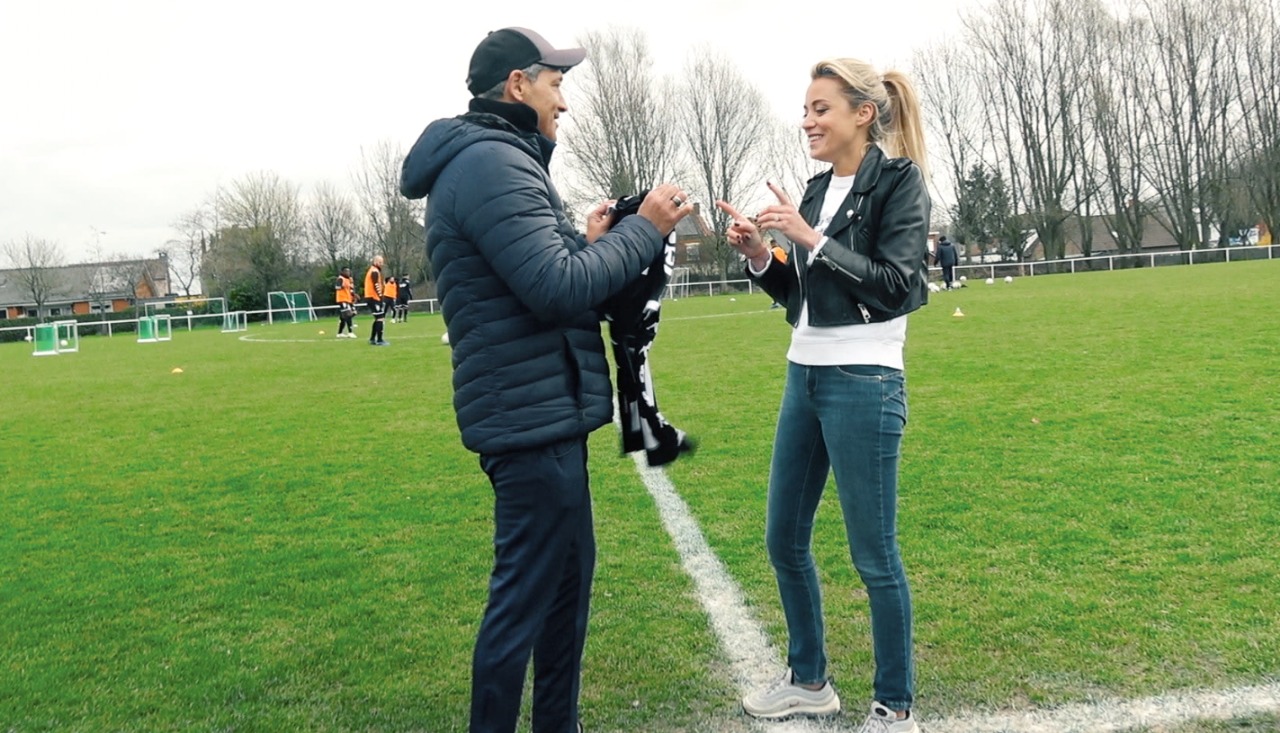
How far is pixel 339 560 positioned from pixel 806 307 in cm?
300

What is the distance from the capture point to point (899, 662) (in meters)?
2.70

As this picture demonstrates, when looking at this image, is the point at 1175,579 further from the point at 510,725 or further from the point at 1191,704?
the point at 510,725

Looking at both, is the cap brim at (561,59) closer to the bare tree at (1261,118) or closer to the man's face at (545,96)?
the man's face at (545,96)

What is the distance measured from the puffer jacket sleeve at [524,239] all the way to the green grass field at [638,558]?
140cm

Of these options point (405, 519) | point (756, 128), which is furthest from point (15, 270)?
point (405, 519)

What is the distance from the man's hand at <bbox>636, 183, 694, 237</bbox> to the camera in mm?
2344

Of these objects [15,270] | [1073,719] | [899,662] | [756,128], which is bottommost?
[1073,719]

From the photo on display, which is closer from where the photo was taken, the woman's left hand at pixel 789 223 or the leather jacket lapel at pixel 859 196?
the woman's left hand at pixel 789 223

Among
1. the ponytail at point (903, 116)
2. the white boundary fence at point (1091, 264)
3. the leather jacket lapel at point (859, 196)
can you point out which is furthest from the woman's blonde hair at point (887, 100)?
the white boundary fence at point (1091, 264)

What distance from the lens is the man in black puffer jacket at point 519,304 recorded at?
213 cm

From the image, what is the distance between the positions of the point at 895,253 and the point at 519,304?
100 centimetres

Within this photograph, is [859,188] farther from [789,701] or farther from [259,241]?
[259,241]

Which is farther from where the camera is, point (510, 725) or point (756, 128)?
point (756, 128)

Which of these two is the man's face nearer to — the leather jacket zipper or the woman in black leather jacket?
the woman in black leather jacket
